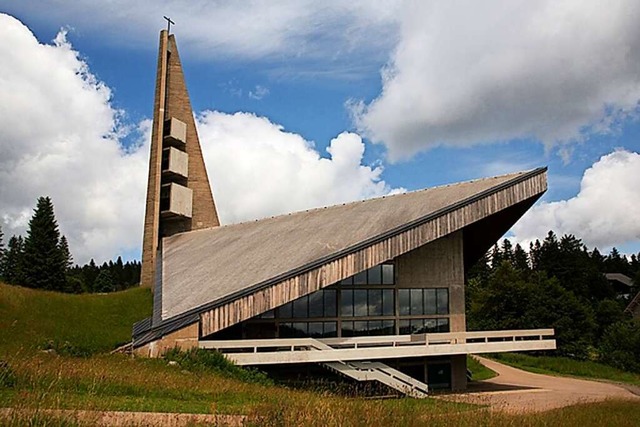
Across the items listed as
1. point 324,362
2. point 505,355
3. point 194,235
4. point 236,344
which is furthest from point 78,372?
point 505,355

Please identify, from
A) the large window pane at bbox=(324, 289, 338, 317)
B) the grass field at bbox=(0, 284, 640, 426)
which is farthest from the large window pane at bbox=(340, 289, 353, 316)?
the grass field at bbox=(0, 284, 640, 426)

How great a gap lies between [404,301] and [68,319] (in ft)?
52.2

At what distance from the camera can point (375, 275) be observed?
73.0ft

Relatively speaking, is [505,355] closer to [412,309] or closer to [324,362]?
[412,309]

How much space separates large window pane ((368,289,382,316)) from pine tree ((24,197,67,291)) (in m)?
35.7

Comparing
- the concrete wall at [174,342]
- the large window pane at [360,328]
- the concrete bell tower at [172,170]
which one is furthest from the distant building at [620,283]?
the concrete wall at [174,342]

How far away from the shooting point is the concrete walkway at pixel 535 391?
17.8m

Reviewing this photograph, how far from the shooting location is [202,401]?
11.1 metres

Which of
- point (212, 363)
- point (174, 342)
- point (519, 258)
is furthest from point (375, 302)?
point (519, 258)

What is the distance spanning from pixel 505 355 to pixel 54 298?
25784 millimetres

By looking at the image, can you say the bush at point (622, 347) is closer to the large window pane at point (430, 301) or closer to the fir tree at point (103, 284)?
the large window pane at point (430, 301)

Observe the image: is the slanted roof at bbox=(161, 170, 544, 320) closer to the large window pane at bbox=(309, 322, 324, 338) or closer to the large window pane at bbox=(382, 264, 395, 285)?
the large window pane at bbox=(382, 264, 395, 285)

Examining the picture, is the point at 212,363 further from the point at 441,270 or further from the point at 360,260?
the point at 441,270

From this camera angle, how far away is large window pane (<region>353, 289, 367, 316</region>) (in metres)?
21.9
